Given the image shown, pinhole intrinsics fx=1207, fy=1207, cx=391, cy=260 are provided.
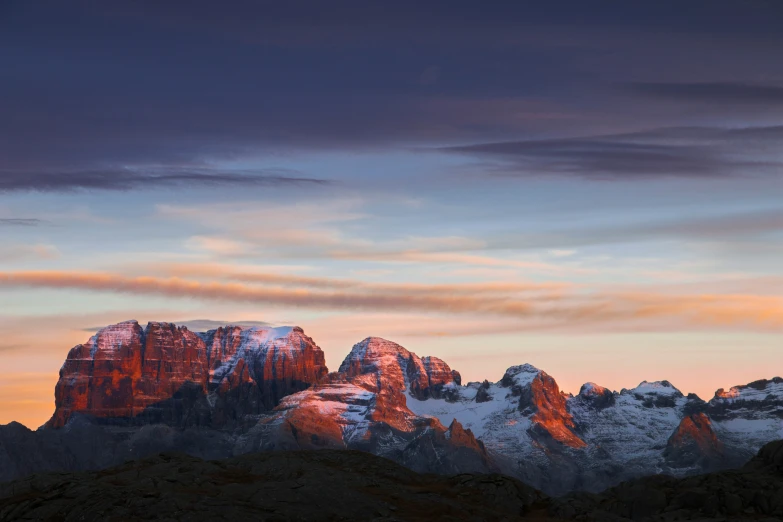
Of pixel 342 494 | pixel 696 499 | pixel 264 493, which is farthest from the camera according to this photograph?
pixel 696 499

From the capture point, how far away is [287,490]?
135125 mm

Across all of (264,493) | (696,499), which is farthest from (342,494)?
(696,499)

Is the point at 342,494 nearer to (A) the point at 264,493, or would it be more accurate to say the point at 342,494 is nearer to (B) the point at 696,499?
(A) the point at 264,493

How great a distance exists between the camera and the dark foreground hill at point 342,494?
129m

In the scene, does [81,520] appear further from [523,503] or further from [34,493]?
[523,503]

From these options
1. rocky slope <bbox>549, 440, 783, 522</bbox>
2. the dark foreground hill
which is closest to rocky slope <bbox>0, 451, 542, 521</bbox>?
the dark foreground hill

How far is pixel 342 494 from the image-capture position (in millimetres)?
136500

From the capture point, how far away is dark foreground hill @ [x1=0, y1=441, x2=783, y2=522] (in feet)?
424

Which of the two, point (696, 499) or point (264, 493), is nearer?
point (264, 493)

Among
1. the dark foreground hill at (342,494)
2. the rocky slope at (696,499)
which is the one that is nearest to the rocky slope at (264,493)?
the dark foreground hill at (342,494)

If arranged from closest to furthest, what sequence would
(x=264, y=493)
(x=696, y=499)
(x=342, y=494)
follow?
1. (x=264, y=493)
2. (x=342, y=494)
3. (x=696, y=499)

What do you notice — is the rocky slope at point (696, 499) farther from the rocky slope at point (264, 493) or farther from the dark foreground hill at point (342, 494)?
the rocky slope at point (264, 493)

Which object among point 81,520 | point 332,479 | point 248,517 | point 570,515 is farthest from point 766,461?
point 81,520

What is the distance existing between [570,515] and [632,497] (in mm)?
22735
